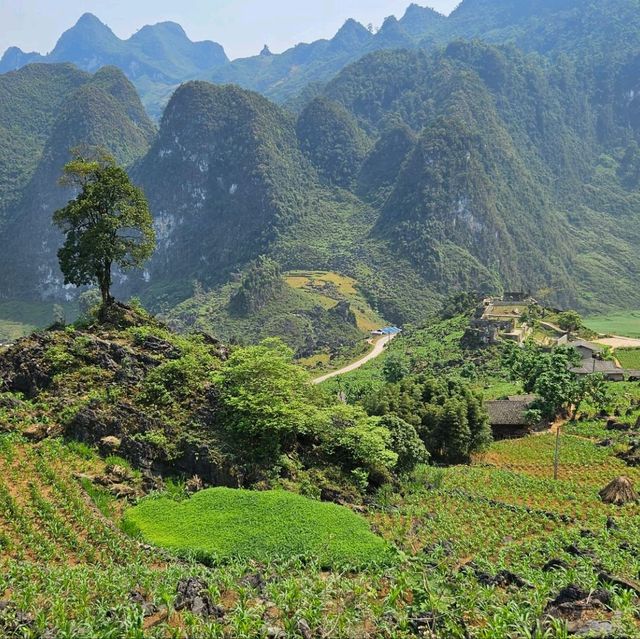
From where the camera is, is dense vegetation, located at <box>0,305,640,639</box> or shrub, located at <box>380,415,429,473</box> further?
shrub, located at <box>380,415,429,473</box>

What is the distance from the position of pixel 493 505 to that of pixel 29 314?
175 meters

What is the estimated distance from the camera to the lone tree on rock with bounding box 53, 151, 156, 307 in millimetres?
29438

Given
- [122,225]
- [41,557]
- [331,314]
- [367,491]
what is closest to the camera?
[41,557]

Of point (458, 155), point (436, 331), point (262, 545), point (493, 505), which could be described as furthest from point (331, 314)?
point (262, 545)

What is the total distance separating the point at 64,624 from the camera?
11578 mm

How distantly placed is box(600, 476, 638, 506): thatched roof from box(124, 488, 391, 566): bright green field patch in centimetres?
1331

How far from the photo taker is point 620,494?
26672mm

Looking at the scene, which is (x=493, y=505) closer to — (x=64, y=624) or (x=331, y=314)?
(x=64, y=624)

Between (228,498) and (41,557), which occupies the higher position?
(41,557)

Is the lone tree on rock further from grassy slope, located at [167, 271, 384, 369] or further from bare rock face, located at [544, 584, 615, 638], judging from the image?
grassy slope, located at [167, 271, 384, 369]

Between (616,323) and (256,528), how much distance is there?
432 feet

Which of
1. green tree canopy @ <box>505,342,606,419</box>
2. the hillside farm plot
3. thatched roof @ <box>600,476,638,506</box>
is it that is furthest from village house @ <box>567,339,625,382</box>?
the hillside farm plot

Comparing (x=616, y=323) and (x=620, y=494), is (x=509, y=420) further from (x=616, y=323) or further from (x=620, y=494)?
(x=616, y=323)

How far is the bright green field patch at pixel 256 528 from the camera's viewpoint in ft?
57.2
